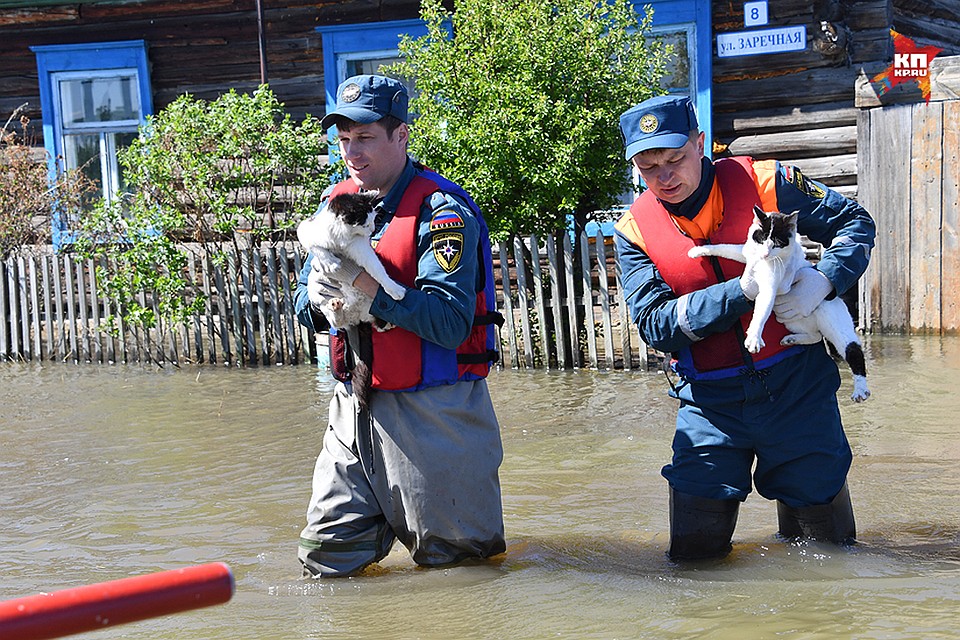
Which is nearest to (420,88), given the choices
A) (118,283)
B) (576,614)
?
(118,283)

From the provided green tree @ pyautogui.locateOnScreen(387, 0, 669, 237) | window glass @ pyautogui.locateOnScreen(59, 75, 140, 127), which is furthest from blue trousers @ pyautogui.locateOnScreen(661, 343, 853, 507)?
window glass @ pyautogui.locateOnScreen(59, 75, 140, 127)

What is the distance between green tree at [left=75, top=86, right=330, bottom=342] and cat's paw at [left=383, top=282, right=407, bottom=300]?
5.86 m

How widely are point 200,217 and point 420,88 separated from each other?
2204 mm

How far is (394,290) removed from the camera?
11.5 feet

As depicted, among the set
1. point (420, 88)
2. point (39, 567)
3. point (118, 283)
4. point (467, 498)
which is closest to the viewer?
point (467, 498)

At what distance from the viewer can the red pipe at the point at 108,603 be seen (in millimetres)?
1508

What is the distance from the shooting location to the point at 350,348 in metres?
3.76

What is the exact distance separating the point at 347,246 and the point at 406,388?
52cm

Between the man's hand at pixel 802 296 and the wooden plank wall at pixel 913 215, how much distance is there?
604 cm

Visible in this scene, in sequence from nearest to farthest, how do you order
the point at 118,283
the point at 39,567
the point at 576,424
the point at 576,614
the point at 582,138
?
the point at 576,614 → the point at 39,567 → the point at 576,424 → the point at 582,138 → the point at 118,283

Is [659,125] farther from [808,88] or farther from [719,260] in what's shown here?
[808,88]

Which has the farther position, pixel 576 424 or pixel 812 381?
pixel 576 424

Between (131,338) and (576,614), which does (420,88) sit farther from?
(576,614)

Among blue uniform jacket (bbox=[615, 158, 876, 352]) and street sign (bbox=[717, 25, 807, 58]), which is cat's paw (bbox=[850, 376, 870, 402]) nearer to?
blue uniform jacket (bbox=[615, 158, 876, 352])
